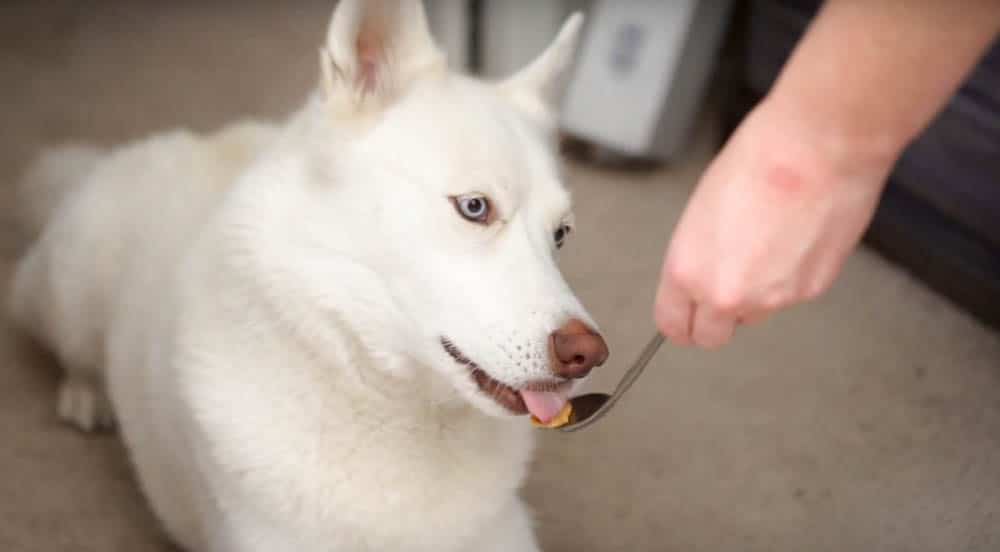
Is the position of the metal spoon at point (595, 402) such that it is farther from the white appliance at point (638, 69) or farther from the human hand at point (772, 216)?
the white appliance at point (638, 69)

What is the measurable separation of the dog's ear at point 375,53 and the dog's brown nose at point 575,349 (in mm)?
364

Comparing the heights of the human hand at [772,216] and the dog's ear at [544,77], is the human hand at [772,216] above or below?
above

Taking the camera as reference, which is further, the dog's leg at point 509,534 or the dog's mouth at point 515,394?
the dog's leg at point 509,534

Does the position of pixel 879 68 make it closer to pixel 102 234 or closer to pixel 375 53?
pixel 375 53

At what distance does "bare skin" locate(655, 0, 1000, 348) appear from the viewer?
0.71 m

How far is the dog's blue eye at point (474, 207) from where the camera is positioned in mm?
1144

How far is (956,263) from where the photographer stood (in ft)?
7.18

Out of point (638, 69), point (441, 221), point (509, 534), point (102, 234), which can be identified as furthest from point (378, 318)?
point (638, 69)

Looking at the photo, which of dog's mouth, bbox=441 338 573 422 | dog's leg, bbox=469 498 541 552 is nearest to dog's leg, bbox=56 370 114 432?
dog's leg, bbox=469 498 541 552

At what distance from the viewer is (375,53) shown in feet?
4.00

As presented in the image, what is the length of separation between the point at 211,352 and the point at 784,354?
1254mm

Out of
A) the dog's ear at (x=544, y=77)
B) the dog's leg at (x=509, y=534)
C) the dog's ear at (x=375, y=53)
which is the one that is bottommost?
the dog's leg at (x=509, y=534)

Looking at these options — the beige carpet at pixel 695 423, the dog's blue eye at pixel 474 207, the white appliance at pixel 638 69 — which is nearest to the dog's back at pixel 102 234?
the beige carpet at pixel 695 423

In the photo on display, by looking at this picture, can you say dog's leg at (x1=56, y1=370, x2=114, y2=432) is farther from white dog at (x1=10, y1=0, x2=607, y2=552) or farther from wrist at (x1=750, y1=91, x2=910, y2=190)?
wrist at (x1=750, y1=91, x2=910, y2=190)
